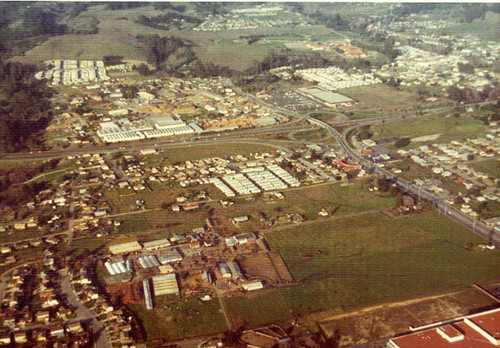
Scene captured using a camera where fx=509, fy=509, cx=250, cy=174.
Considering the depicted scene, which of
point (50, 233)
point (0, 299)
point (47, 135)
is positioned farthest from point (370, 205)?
point (47, 135)

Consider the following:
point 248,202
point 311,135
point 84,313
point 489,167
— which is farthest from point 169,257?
point 489,167

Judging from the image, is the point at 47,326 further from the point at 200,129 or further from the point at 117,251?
the point at 200,129

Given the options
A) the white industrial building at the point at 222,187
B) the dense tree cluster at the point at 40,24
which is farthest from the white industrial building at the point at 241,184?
the dense tree cluster at the point at 40,24

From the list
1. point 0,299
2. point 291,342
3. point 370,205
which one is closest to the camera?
point 291,342

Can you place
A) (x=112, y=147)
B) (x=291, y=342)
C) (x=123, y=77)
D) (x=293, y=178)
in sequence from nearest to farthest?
(x=291, y=342), (x=293, y=178), (x=112, y=147), (x=123, y=77)

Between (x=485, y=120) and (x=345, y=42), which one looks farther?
(x=345, y=42)

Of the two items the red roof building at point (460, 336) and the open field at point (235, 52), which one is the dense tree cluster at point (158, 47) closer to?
the open field at point (235, 52)

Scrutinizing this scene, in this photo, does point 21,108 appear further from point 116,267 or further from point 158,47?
point 116,267
